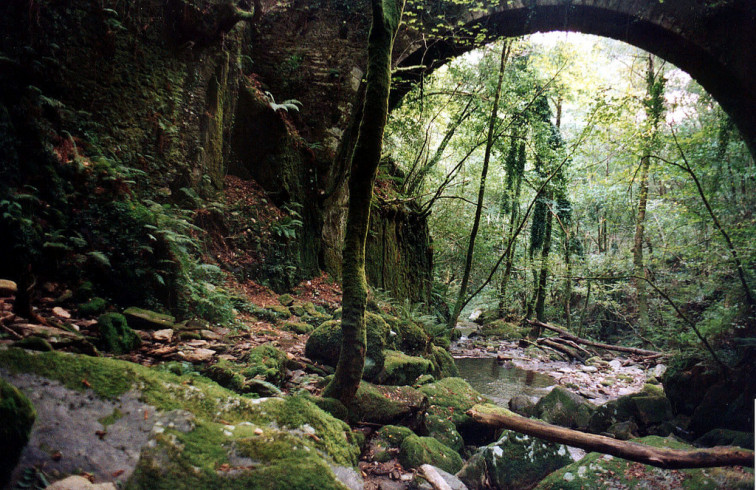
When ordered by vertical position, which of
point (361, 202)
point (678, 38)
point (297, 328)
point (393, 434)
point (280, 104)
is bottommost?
point (393, 434)

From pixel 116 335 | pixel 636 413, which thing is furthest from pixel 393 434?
pixel 636 413

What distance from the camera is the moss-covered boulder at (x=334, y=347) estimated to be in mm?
A: 4434

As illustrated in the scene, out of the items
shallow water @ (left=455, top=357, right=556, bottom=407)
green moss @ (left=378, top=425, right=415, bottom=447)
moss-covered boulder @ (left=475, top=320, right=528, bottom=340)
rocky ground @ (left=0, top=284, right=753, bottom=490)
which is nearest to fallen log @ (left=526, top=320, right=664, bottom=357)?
moss-covered boulder @ (left=475, top=320, right=528, bottom=340)

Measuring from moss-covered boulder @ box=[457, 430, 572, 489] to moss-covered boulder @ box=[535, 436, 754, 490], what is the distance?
17 cm

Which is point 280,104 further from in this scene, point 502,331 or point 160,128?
point 502,331

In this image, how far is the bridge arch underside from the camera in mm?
6312

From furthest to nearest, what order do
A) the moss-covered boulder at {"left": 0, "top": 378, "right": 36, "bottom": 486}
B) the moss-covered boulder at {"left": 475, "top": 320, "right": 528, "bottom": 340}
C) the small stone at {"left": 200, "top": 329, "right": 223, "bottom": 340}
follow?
the moss-covered boulder at {"left": 475, "top": 320, "right": 528, "bottom": 340} → the small stone at {"left": 200, "top": 329, "right": 223, "bottom": 340} → the moss-covered boulder at {"left": 0, "top": 378, "right": 36, "bottom": 486}

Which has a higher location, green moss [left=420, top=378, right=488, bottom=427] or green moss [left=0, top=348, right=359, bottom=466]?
green moss [left=0, top=348, right=359, bottom=466]

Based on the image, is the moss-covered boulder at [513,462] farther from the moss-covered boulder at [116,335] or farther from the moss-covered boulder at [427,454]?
the moss-covered boulder at [116,335]

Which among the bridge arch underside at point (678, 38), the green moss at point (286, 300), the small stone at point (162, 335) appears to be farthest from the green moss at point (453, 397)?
the bridge arch underside at point (678, 38)

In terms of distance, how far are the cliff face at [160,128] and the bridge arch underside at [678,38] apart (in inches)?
101

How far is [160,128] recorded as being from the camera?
205 inches

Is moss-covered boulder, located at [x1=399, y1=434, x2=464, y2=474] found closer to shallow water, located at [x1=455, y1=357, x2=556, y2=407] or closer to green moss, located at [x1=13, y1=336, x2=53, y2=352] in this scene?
green moss, located at [x1=13, y1=336, x2=53, y2=352]

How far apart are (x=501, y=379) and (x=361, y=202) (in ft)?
22.8
